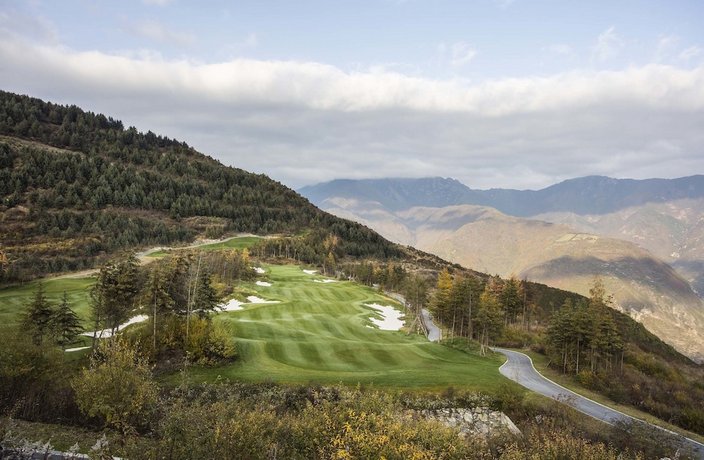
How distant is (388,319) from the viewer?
7594cm

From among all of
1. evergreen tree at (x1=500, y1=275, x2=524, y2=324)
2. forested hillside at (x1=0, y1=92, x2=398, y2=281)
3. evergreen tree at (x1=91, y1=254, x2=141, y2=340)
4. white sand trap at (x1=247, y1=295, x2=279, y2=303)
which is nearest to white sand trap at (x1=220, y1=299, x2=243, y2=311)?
white sand trap at (x1=247, y1=295, x2=279, y2=303)

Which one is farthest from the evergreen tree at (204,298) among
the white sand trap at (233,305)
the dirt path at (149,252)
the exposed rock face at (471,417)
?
the dirt path at (149,252)

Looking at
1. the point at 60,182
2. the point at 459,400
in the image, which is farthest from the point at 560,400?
the point at 60,182

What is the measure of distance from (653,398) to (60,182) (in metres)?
185

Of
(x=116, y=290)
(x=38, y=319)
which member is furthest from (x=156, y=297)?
(x=38, y=319)

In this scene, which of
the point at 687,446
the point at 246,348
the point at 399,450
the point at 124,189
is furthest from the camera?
the point at 124,189

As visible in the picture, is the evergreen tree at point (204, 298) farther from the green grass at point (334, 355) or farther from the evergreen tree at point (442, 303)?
the evergreen tree at point (442, 303)

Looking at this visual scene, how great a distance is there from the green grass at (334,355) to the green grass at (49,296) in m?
20.5

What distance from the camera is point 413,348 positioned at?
4994 centimetres

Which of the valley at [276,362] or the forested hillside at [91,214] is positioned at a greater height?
the forested hillside at [91,214]

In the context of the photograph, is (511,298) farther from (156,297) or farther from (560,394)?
(156,297)

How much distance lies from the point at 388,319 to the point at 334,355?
112 ft

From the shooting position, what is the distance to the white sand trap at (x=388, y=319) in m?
69.1

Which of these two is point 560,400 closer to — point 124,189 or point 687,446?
point 687,446
